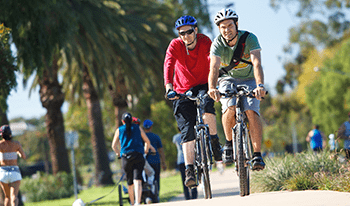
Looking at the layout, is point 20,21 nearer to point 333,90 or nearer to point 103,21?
point 103,21

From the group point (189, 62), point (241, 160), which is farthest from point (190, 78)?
point (241, 160)

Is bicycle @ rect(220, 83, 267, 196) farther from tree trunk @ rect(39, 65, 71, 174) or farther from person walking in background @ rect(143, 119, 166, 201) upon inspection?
tree trunk @ rect(39, 65, 71, 174)

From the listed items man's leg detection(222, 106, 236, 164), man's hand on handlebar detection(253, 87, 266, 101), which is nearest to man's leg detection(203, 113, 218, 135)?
man's leg detection(222, 106, 236, 164)

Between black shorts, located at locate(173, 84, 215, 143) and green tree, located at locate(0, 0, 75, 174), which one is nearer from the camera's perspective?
black shorts, located at locate(173, 84, 215, 143)

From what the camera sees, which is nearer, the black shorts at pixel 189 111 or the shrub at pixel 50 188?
the black shorts at pixel 189 111

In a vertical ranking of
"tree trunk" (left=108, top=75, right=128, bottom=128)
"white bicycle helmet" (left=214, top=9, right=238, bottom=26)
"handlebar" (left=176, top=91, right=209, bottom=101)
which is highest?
"tree trunk" (left=108, top=75, right=128, bottom=128)

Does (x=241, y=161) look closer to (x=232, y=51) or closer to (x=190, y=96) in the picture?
(x=190, y=96)

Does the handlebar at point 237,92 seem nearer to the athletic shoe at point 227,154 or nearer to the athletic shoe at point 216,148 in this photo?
the athletic shoe at point 227,154

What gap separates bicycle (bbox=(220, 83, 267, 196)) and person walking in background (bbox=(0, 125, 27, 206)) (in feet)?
17.6

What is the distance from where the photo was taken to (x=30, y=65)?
12.7 m

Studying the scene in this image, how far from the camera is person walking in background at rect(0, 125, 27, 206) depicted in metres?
9.84

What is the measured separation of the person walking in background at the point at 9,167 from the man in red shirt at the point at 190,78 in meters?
4.53

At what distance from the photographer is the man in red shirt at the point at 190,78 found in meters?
6.60

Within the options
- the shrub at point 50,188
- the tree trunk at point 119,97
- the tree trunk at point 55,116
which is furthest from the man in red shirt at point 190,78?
the tree trunk at point 119,97
